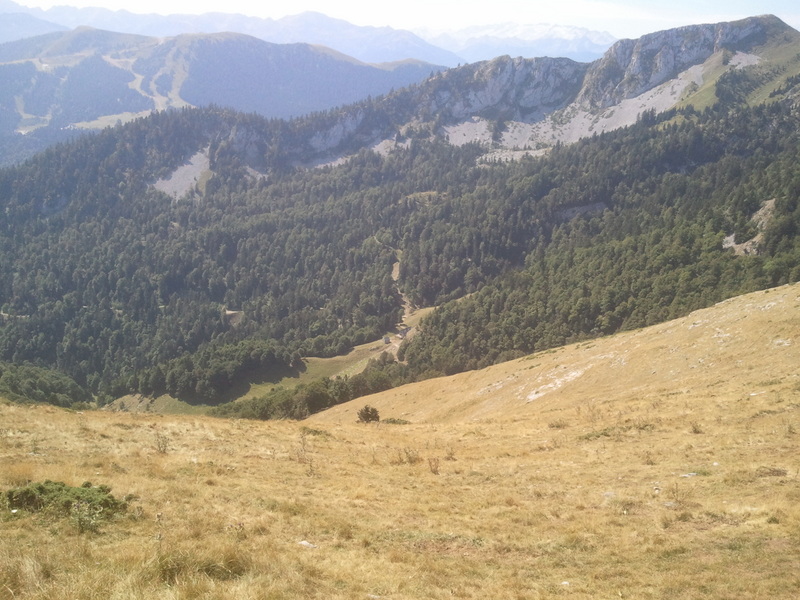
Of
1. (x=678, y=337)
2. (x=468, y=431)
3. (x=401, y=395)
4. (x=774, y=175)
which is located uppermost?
(x=774, y=175)

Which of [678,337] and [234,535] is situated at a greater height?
[234,535]

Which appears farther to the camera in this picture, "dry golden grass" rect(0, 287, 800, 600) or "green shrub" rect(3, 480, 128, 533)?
"green shrub" rect(3, 480, 128, 533)

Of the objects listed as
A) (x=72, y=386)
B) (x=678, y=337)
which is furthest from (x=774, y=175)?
(x=72, y=386)

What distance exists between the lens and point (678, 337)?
4956 centimetres

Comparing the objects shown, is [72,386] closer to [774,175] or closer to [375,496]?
[375,496]

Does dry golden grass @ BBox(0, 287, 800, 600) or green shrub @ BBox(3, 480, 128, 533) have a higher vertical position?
green shrub @ BBox(3, 480, 128, 533)

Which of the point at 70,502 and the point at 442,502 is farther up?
the point at 70,502

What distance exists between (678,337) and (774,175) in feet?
539

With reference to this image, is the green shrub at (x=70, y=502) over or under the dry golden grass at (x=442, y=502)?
over

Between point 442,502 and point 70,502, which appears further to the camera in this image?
point 442,502

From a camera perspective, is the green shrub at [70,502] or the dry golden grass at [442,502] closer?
the dry golden grass at [442,502]

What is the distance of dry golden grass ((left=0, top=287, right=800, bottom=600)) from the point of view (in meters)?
10.9

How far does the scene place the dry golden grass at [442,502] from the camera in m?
10.9

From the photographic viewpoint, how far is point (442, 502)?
765 inches
